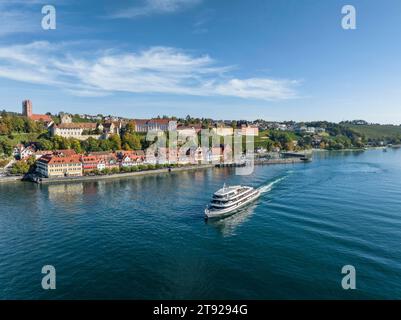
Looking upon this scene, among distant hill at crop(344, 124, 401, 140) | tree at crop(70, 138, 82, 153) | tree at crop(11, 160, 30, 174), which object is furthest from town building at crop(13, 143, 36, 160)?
distant hill at crop(344, 124, 401, 140)

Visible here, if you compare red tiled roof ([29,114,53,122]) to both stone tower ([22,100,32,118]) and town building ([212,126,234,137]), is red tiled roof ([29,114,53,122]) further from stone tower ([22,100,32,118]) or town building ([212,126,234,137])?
town building ([212,126,234,137])

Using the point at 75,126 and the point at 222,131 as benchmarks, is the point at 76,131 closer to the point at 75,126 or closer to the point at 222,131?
the point at 75,126

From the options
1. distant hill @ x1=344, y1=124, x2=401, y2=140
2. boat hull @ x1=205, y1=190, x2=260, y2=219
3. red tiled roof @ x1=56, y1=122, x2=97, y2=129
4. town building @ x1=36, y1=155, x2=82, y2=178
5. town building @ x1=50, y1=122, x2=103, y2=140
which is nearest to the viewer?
boat hull @ x1=205, y1=190, x2=260, y2=219

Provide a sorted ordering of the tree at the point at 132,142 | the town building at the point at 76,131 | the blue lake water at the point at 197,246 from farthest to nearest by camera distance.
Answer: the town building at the point at 76,131 < the tree at the point at 132,142 < the blue lake water at the point at 197,246

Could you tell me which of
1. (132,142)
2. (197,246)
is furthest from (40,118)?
(197,246)

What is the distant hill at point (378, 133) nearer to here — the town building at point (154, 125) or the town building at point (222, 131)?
the town building at point (222, 131)

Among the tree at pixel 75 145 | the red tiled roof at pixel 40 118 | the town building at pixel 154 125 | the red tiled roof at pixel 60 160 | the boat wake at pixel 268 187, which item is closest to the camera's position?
the boat wake at pixel 268 187

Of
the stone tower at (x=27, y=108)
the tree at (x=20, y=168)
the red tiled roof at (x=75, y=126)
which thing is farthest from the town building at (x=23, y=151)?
the stone tower at (x=27, y=108)
